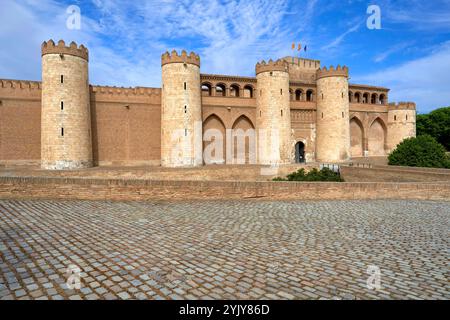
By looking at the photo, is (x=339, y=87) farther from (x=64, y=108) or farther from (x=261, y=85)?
(x=64, y=108)

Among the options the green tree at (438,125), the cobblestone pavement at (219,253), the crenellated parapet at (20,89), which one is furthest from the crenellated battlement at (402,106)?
the crenellated parapet at (20,89)

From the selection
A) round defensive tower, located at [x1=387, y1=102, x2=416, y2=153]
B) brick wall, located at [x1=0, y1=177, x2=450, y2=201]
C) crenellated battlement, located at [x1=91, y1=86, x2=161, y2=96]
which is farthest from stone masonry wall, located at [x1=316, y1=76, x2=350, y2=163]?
brick wall, located at [x1=0, y1=177, x2=450, y2=201]

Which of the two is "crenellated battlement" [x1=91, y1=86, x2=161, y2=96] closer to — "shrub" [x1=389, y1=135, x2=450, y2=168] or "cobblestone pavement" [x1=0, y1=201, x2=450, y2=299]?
"cobblestone pavement" [x1=0, y1=201, x2=450, y2=299]

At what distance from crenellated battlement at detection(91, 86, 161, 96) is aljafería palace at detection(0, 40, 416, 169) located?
0.25ft

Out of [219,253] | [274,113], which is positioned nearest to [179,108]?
[274,113]

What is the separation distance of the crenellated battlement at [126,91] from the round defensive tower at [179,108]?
2179mm

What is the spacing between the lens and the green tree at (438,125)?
4459 cm

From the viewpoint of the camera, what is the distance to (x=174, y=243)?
5.48m

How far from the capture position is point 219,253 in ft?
16.4

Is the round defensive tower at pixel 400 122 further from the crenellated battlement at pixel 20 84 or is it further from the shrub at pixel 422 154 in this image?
the crenellated battlement at pixel 20 84
